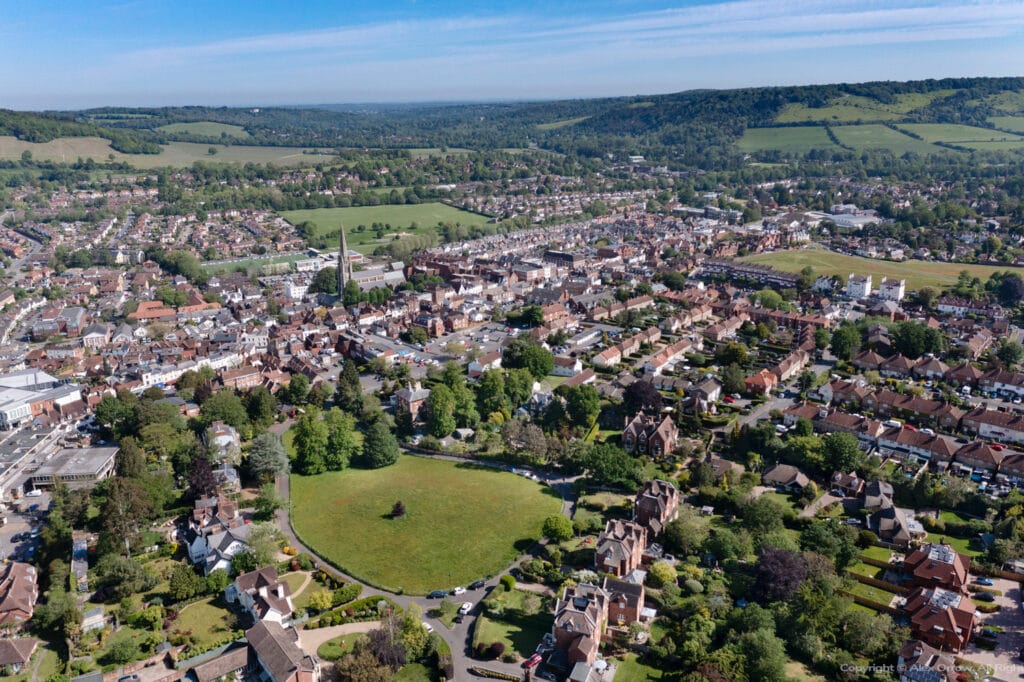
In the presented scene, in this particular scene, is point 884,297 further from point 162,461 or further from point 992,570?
point 162,461

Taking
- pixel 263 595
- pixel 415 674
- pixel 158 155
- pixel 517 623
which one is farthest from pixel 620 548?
pixel 158 155

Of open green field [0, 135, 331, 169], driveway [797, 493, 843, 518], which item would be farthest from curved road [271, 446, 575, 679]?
open green field [0, 135, 331, 169]

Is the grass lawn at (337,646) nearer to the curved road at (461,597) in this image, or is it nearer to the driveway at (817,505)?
the curved road at (461,597)

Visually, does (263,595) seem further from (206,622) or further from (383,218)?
(383,218)

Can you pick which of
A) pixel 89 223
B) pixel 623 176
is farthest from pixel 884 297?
pixel 89 223

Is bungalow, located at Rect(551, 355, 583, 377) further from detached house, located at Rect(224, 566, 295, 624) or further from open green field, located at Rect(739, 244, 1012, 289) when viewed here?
open green field, located at Rect(739, 244, 1012, 289)

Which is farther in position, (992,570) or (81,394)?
(81,394)

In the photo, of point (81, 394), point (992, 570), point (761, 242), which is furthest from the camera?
point (761, 242)

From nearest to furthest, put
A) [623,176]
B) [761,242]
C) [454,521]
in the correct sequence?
[454,521] → [761,242] → [623,176]
